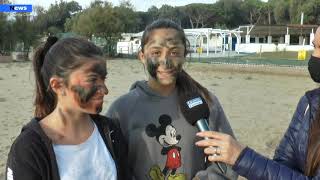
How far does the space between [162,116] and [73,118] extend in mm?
560

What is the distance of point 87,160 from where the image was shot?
201 centimetres

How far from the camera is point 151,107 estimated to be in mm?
2510

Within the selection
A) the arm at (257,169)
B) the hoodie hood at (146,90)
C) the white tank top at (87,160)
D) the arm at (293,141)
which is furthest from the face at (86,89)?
the arm at (293,141)

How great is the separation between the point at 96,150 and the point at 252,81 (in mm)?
17351

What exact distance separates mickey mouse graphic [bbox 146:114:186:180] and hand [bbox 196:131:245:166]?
71 centimetres

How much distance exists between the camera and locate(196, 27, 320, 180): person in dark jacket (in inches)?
68.6

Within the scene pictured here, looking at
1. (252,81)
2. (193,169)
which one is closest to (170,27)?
(193,169)

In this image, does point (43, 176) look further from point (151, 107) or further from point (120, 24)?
point (120, 24)

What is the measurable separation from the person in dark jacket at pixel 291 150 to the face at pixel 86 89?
0.51 m

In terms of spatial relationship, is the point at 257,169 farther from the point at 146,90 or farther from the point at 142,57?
the point at 142,57

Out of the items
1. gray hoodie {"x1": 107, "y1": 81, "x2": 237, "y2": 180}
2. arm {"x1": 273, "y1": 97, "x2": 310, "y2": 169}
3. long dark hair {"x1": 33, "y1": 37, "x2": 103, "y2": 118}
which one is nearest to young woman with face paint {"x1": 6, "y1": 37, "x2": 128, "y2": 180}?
long dark hair {"x1": 33, "y1": 37, "x2": 103, "y2": 118}

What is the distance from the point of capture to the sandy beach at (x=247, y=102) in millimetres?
8078

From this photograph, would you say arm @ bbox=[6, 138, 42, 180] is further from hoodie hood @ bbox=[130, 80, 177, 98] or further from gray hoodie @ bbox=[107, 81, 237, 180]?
hoodie hood @ bbox=[130, 80, 177, 98]

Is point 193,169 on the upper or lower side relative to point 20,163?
lower
